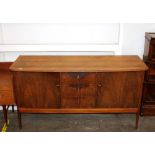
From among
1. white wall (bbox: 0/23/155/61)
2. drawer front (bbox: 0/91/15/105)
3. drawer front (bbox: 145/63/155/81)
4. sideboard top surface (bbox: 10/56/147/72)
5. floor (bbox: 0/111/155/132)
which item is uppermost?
white wall (bbox: 0/23/155/61)

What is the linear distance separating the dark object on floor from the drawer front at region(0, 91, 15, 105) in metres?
1.78

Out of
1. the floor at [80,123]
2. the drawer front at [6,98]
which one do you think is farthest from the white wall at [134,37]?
the drawer front at [6,98]

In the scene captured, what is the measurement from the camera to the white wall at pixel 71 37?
295 centimetres

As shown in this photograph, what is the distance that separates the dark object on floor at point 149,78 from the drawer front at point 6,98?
1784 mm

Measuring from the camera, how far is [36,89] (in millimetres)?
2576

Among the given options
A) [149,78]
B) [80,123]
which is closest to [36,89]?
[80,123]

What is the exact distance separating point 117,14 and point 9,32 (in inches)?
113

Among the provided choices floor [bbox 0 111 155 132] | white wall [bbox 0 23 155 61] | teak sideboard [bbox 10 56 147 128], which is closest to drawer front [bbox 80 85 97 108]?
teak sideboard [bbox 10 56 147 128]

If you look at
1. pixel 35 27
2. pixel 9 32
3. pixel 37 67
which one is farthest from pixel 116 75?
pixel 9 32

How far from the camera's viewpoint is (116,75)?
2.51 meters

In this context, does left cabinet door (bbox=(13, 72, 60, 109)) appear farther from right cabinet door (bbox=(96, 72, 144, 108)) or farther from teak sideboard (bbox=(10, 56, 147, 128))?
right cabinet door (bbox=(96, 72, 144, 108))

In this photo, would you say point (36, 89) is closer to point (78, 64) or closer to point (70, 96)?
point (70, 96)

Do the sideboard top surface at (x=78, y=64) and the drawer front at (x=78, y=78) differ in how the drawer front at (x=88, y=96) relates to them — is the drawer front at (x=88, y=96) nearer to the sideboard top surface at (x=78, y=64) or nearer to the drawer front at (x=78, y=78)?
the drawer front at (x=78, y=78)

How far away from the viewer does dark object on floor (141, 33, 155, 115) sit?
276cm
